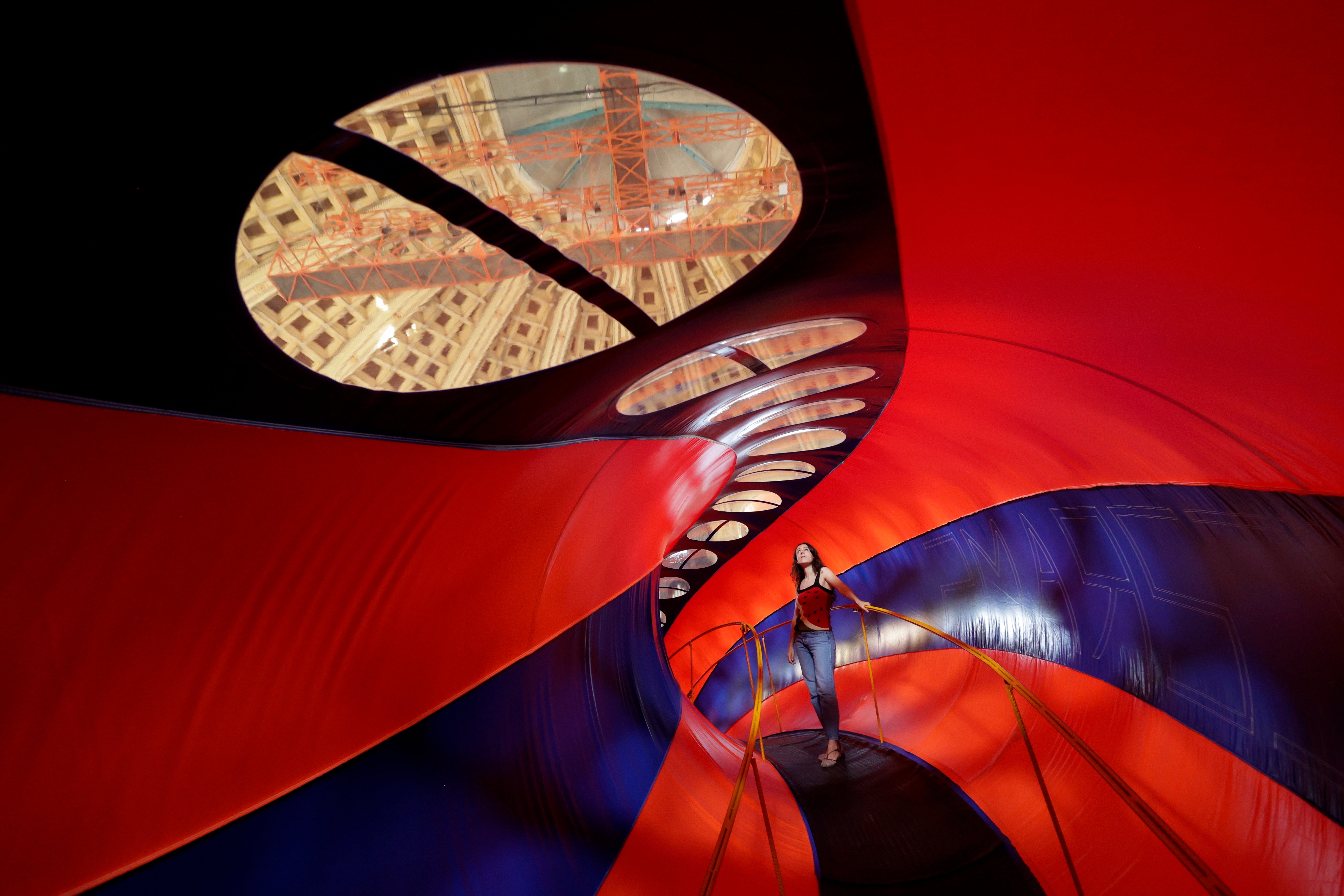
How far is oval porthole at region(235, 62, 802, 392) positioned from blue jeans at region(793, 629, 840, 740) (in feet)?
12.8

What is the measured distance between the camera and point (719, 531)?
12680mm

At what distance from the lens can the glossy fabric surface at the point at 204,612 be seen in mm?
2344

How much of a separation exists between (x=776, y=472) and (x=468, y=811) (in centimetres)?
752

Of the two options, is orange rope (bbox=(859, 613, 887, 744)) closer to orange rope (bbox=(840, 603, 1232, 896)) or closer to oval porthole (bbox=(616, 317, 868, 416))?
oval porthole (bbox=(616, 317, 868, 416))

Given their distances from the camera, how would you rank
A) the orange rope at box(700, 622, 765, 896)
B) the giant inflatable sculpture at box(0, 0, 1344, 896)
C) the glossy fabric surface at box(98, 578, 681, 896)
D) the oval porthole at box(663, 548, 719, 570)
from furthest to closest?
the oval porthole at box(663, 548, 719, 570), the glossy fabric surface at box(98, 578, 681, 896), the orange rope at box(700, 622, 765, 896), the giant inflatable sculpture at box(0, 0, 1344, 896)

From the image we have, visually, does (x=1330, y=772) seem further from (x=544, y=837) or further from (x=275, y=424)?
(x=275, y=424)

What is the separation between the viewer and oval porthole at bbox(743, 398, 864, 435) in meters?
7.34

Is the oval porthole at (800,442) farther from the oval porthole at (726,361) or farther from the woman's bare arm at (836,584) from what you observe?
the oval porthole at (726,361)

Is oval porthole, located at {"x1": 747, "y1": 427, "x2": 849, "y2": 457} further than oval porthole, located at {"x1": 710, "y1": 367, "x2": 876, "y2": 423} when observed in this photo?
Yes

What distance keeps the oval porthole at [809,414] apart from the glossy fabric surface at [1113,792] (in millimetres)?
3166

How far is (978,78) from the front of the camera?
7.02 ft

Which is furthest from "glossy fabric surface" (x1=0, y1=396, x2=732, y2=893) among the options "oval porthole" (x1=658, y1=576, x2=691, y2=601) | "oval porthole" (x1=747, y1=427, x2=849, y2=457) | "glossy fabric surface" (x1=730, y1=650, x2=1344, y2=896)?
"oval porthole" (x1=658, y1=576, x2=691, y2=601)

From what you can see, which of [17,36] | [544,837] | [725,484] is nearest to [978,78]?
[17,36]

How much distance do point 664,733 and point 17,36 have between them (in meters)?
6.78
